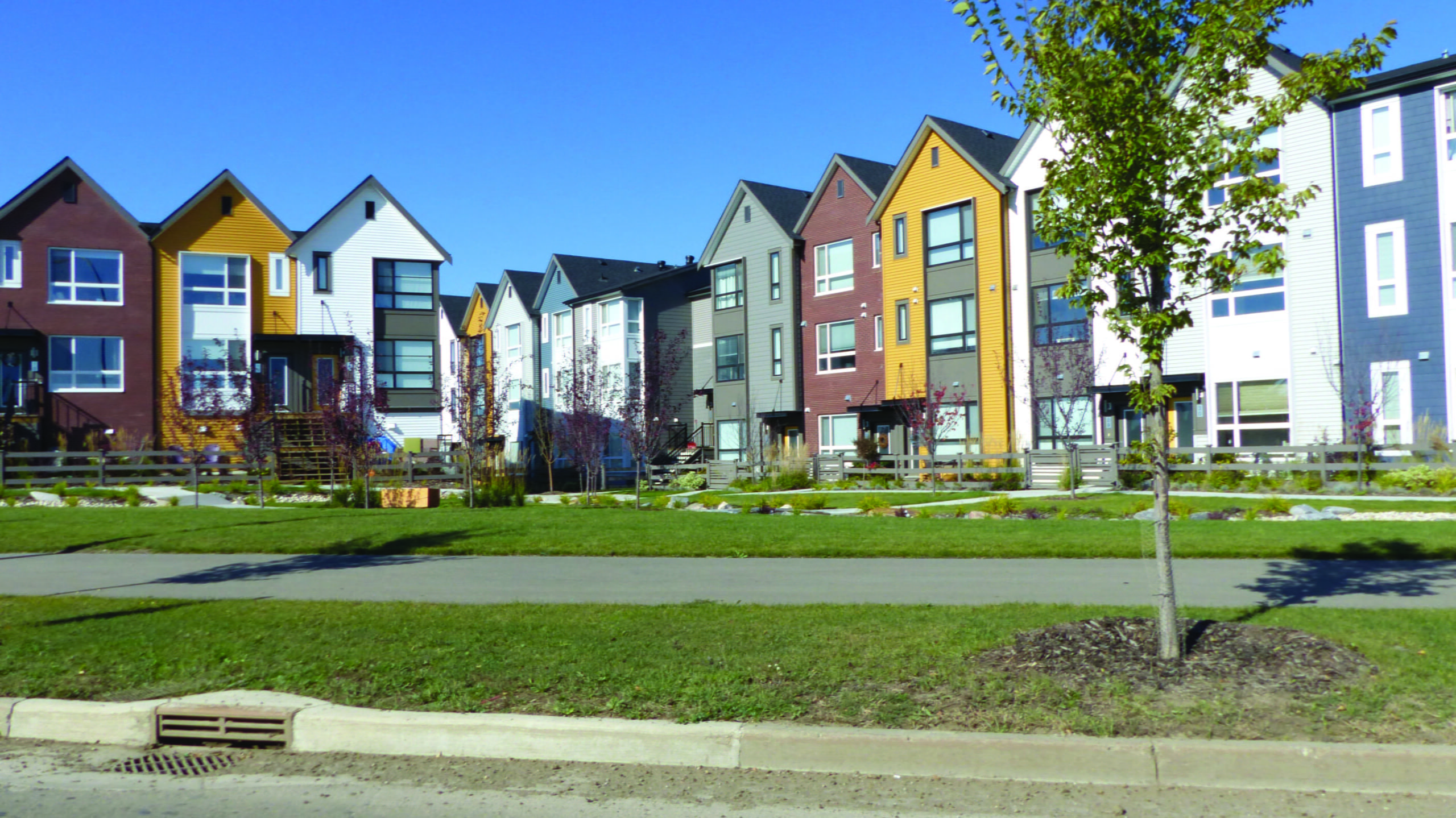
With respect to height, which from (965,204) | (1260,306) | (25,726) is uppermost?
(965,204)

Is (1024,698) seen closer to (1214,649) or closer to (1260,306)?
(1214,649)

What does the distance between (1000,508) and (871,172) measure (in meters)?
22.9

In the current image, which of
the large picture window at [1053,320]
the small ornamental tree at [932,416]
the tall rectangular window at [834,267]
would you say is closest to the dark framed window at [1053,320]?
the large picture window at [1053,320]

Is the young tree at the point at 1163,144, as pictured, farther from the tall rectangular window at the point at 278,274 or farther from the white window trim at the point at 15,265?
the white window trim at the point at 15,265

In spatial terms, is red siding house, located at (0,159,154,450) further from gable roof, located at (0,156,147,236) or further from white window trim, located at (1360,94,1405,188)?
white window trim, located at (1360,94,1405,188)

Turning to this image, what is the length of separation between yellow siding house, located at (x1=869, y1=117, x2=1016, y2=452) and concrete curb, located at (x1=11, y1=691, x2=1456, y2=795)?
94.9 feet

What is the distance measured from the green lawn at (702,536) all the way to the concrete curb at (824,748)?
285 inches

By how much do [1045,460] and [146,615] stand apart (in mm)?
24942

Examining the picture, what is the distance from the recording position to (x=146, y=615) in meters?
9.95

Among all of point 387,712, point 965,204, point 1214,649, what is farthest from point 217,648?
point 965,204

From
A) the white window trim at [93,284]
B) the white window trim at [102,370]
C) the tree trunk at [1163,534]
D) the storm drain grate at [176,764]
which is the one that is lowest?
the storm drain grate at [176,764]

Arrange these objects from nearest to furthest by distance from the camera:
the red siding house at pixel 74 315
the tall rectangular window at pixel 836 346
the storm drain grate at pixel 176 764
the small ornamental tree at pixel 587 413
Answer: the storm drain grate at pixel 176 764 < the small ornamental tree at pixel 587 413 < the red siding house at pixel 74 315 < the tall rectangular window at pixel 836 346

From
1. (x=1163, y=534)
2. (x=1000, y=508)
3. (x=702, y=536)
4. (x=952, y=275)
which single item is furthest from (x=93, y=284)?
(x=1163, y=534)

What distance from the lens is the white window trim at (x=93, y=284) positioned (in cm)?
3809
